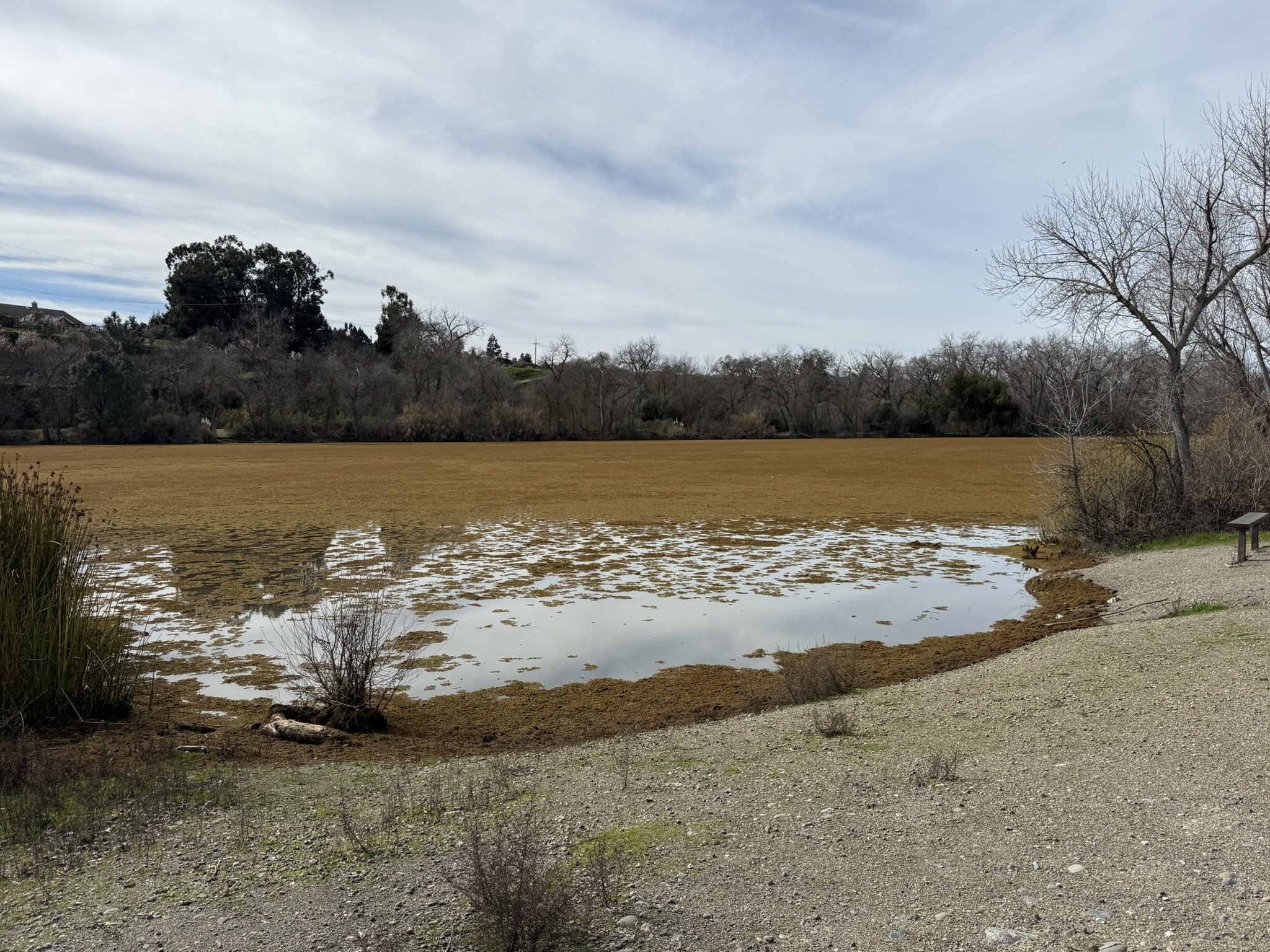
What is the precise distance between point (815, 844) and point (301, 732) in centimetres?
477

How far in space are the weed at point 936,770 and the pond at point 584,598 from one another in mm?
4443

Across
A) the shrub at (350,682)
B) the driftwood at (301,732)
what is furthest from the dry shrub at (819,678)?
the driftwood at (301,732)

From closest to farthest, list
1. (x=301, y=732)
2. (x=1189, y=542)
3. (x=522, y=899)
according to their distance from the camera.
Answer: (x=522, y=899) < (x=301, y=732) < (x=1189, y=542)

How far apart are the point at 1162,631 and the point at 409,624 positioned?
866cm

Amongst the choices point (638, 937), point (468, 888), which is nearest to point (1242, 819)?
point (638, 937)

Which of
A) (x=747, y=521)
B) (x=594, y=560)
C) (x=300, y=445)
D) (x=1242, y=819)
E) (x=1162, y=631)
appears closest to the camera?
(x=1242, y=819)

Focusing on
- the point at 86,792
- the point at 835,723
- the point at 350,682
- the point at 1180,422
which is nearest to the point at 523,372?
the point at 1180,422

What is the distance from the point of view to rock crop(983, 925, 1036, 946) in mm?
3598

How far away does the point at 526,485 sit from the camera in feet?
103

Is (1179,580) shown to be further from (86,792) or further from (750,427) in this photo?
(750,427)

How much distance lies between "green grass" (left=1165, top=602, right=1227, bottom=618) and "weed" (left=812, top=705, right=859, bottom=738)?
5.38m

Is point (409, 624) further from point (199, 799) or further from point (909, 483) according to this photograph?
point (909, 483)

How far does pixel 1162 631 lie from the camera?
9.20 m

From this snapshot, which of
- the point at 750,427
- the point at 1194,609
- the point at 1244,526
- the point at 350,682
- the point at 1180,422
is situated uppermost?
the point at 750,427
